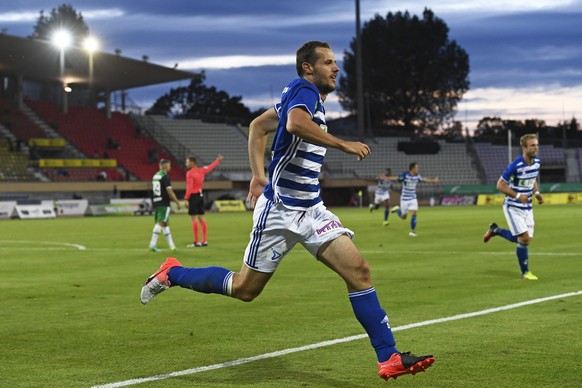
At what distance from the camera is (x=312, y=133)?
6582 mm

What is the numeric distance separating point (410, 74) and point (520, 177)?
93.2 meters

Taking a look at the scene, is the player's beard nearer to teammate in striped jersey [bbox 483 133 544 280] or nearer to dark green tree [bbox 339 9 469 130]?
teammate in striped jersey [bbox 483 133 544 280]

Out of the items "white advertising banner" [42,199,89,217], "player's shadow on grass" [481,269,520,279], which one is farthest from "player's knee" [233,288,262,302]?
"white advertising banner" [42,199,89,217]

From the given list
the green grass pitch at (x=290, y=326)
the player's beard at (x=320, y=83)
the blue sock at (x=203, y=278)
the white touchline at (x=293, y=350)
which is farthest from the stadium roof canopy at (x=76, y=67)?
the player's beard at (x=320, y=83)

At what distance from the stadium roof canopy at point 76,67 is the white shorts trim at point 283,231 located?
175 feet

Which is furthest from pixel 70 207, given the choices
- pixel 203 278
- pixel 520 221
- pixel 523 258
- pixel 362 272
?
pixel 362 272

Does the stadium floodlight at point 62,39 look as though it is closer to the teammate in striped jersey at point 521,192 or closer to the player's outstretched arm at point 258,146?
the teammate in striped jersey at point 521,192

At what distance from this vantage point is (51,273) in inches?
682

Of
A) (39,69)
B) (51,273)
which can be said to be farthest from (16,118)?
(51,273)

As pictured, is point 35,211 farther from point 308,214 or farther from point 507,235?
point 308,214

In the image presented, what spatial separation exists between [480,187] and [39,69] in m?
36.2

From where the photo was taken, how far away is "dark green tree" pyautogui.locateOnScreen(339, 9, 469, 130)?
107m

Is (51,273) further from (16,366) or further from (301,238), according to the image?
(301,238)

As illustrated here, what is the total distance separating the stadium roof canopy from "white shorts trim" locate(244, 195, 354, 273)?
5328cm
